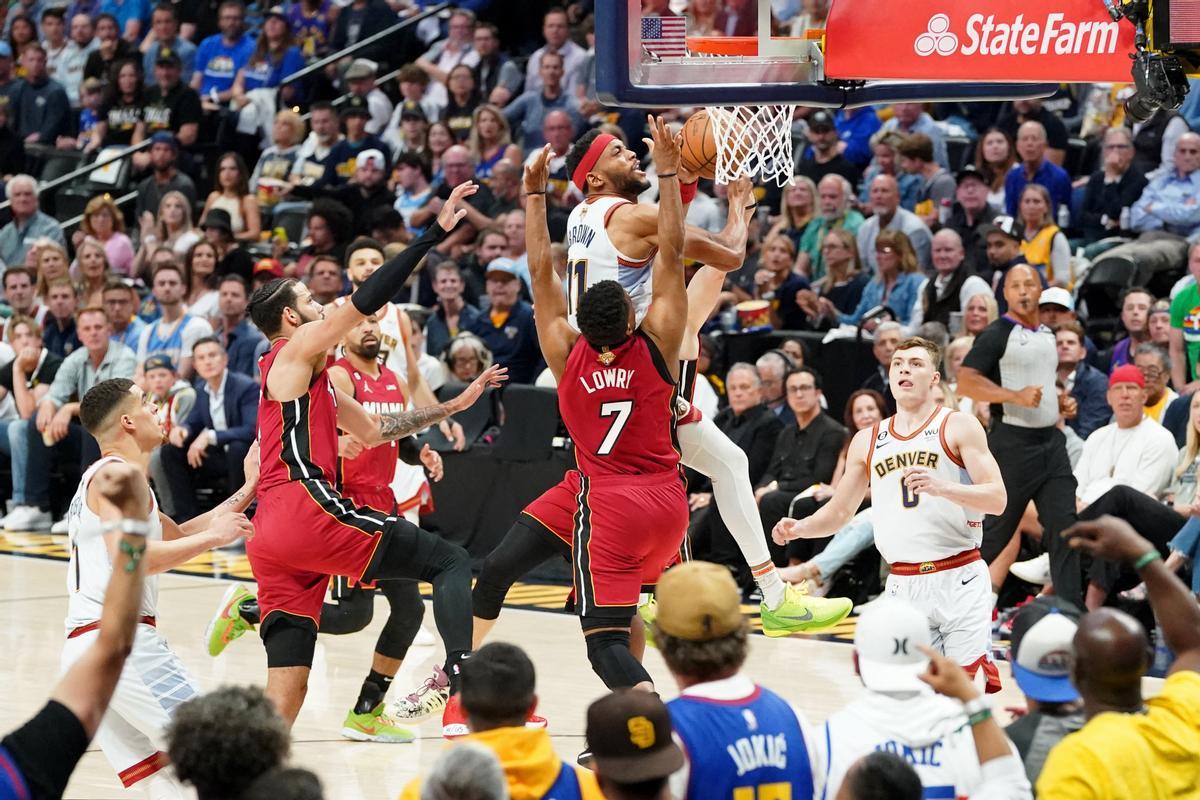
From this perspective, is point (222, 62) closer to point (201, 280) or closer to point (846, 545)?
point (201, 280)

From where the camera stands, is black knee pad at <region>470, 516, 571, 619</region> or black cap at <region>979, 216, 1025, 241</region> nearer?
black knee pad at <region>470, 516, 571, 619</region>

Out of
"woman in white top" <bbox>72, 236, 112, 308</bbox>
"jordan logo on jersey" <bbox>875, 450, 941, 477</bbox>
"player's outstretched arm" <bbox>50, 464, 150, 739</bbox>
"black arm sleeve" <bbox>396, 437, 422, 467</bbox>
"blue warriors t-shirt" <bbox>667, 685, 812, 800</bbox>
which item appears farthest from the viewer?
"woman in white top" <bbox>72, 236, 112, 308</bbox>

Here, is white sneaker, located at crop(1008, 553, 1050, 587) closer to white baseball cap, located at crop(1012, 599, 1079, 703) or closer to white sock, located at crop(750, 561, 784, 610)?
white sock, located at crop(750, 561, 784, 610)

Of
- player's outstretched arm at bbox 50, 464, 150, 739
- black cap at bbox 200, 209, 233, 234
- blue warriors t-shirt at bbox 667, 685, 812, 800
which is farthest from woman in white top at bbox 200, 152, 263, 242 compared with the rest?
blue warriors t-shirt at bbox 667, 685, 812, 800

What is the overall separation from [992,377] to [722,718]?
6.32 metres

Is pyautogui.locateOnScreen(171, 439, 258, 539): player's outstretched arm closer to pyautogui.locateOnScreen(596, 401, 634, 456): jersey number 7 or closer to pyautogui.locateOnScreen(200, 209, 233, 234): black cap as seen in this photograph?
pyautogui.locateOnScreen(596, 401, 634, 456): jersey number 7

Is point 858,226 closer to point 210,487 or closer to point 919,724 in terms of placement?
point 210,487

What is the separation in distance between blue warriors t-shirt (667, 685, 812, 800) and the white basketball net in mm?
3727

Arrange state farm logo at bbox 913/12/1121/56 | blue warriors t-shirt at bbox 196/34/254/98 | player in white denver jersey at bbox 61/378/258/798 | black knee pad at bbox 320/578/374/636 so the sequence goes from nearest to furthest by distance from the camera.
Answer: player in white denver jersey at bbox 61/378/258/798, state farm logo at bbox 913/12/1121/56, black knee pad at bbox 320/578/374/636, blue warriors t-shirt at bbox 196/34/254/98

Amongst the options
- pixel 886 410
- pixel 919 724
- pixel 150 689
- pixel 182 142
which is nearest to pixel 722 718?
pixel 919 724

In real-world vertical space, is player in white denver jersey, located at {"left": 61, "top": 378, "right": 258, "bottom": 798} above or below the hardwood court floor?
above

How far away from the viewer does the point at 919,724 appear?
410 centimetres

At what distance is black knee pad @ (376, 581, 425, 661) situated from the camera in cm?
769

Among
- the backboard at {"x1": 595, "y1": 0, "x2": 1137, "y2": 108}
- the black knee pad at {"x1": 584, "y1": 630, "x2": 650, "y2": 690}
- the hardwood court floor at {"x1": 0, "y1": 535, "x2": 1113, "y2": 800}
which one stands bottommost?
the hardwood court floor at {"x1": 0, "y1": 535, "x2": 1113, "y2": 800}
